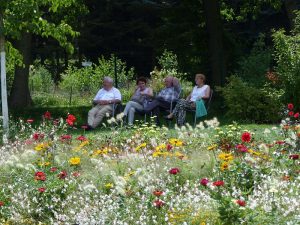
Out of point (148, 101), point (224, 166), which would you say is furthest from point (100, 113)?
point (224, 166)

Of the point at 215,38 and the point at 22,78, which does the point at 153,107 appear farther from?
the point at 22,78

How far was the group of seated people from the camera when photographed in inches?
465

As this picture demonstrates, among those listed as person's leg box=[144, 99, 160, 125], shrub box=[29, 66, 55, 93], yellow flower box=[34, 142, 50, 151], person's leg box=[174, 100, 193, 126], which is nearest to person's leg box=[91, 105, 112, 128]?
person's leg box=[144, 99, 160, 125]

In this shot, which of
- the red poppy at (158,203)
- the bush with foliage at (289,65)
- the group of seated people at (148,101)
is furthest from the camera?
the bush with foliage at (289,65)

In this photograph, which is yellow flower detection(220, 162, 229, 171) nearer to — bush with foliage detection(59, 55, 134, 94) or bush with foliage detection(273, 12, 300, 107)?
bush with foliage detection(273, 12, 300, 107)

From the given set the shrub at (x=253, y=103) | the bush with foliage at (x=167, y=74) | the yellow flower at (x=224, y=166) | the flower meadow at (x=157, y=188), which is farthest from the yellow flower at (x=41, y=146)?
the bush with foliage at (x=167, y=74)

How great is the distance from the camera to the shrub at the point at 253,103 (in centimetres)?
1323

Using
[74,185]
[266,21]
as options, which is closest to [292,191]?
[74,185]

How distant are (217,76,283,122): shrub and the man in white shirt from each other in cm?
278

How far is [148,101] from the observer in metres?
12.3

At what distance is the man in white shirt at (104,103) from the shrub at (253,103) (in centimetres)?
278

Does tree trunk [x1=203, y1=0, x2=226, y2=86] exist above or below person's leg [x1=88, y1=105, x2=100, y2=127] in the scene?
above

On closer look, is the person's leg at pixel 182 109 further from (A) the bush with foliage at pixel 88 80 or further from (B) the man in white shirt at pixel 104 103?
(A) the bush with foliage at pixel 88 80

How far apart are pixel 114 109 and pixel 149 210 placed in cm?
693
